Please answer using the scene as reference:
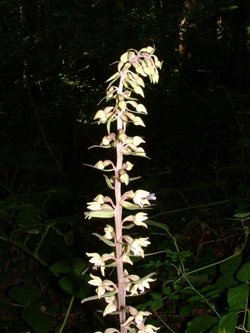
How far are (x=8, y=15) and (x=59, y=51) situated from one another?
4287mm

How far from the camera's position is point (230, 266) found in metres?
2.42

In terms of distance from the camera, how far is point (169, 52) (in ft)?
27.1

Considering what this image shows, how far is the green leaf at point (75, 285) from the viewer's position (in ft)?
8.57

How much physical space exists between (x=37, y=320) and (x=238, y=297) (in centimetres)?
118

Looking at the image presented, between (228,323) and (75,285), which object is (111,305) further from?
(75,285)

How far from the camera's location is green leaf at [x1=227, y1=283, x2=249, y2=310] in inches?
79.4

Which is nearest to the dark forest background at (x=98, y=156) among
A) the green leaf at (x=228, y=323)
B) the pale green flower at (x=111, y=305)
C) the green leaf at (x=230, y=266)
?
the green leaf at (x=230, y=266)

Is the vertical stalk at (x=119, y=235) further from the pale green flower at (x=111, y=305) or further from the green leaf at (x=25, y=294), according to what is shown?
the green leaf at (x=25, y=294)

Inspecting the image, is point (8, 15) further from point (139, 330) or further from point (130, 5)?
point (139, 330)

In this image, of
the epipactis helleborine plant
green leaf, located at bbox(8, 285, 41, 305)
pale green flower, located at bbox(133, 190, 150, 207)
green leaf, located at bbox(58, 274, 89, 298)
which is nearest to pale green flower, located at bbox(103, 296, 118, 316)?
the epipactis helleborine plant

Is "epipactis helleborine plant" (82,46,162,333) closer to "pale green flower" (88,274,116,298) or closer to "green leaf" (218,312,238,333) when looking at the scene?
"pale green flower" (88,274,116,298)

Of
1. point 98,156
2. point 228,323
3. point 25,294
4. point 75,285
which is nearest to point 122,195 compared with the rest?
point 228,323

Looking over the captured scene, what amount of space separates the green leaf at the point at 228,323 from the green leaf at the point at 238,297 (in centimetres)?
6

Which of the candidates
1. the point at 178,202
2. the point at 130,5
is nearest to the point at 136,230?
the point at 178,202
